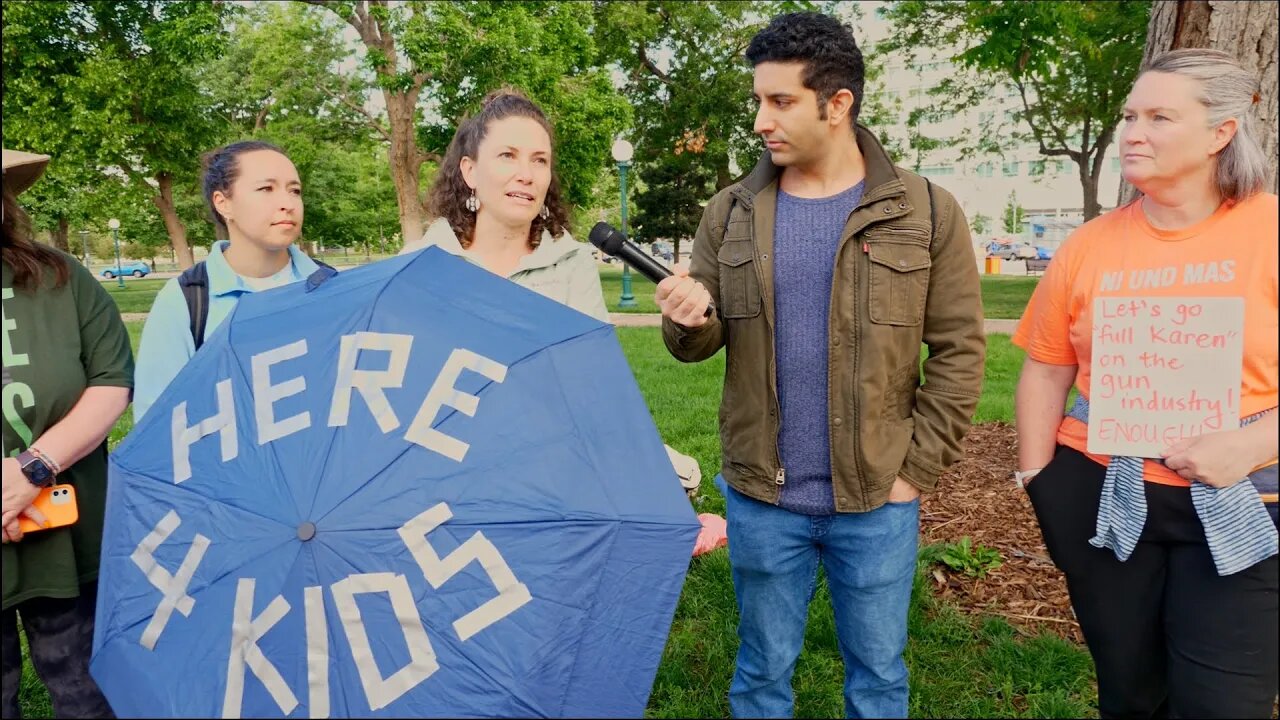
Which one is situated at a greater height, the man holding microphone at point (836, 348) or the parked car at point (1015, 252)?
the man holding microphone at point (836, 348)

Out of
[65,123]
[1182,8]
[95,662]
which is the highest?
[65,123]

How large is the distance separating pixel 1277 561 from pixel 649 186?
39.7 meters

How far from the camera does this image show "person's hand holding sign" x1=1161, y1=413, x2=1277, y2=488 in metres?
2.05

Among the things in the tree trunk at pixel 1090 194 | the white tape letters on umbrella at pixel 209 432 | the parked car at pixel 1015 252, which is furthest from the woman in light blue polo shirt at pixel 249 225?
the parked car at pixel 1015 252

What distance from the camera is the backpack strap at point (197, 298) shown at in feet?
9.36

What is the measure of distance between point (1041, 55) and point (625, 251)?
16.3 ft

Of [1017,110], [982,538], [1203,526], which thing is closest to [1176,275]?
[1203,526]

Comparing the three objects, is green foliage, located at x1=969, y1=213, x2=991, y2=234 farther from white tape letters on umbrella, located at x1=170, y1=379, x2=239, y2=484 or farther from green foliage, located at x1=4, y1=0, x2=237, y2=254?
white tape letters on umbrella, located at x1=170, y1=379, x2=239, y2=484

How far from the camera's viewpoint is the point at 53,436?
2.56m

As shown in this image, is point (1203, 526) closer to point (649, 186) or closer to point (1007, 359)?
point (1007, 359)

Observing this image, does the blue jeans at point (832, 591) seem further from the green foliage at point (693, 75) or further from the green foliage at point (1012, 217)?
the green foliage at point (1012, 217)

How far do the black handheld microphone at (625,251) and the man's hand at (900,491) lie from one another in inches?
29.6

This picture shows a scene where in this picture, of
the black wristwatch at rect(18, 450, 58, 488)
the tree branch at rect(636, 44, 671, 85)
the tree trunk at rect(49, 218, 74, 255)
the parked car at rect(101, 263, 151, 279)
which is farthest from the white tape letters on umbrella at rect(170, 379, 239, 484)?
the parked car at rect(101, 263, 151, 279)

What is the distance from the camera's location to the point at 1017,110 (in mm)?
25906
